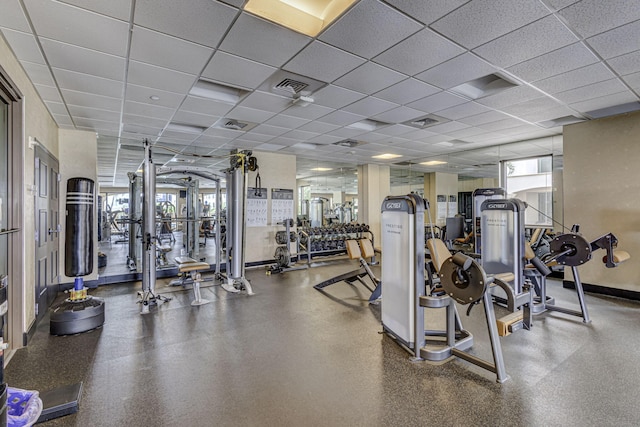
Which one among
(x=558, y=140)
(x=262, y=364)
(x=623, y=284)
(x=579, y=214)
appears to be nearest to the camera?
(x=262, y=364)

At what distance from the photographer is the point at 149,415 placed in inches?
82.1

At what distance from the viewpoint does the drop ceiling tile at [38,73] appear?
3.14 metres

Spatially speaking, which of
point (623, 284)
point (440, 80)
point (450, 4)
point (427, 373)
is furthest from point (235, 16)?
point (623, 284)

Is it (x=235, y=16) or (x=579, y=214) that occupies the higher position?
(x=235, y=16)

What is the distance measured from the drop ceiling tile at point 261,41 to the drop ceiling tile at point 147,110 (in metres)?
2.09

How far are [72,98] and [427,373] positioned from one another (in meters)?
5.24

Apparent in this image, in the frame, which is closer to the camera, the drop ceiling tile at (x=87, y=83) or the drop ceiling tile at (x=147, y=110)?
the drop ceiling tile at (x=87, y=83)

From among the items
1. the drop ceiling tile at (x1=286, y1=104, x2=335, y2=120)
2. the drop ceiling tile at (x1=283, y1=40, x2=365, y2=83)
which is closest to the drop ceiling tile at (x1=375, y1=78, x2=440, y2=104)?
the drop ceiling tile at (x1=283, y1=40, x2=365, y2=83)

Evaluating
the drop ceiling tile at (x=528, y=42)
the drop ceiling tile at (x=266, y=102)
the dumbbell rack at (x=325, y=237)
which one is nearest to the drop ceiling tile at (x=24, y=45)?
the drop ceiling tile at (x=266, y=102)

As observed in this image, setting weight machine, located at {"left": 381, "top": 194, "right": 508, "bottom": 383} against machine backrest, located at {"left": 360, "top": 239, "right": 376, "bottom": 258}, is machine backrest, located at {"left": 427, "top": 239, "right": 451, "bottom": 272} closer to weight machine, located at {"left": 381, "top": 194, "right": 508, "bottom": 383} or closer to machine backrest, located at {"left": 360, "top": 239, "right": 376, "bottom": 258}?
weight machine, located at {"left": 381, "top": 194, "right": 508, "bottom": 383}

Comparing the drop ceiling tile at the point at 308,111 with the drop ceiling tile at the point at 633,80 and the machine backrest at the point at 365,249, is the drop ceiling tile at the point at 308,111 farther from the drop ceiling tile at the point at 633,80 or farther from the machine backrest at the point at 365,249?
the drop ceiling tile at the point at 633,80

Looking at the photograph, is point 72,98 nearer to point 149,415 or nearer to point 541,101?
point 149,415

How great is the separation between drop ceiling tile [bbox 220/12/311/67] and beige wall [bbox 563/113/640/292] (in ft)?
17.1

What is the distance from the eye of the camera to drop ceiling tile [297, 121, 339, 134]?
5.43m
